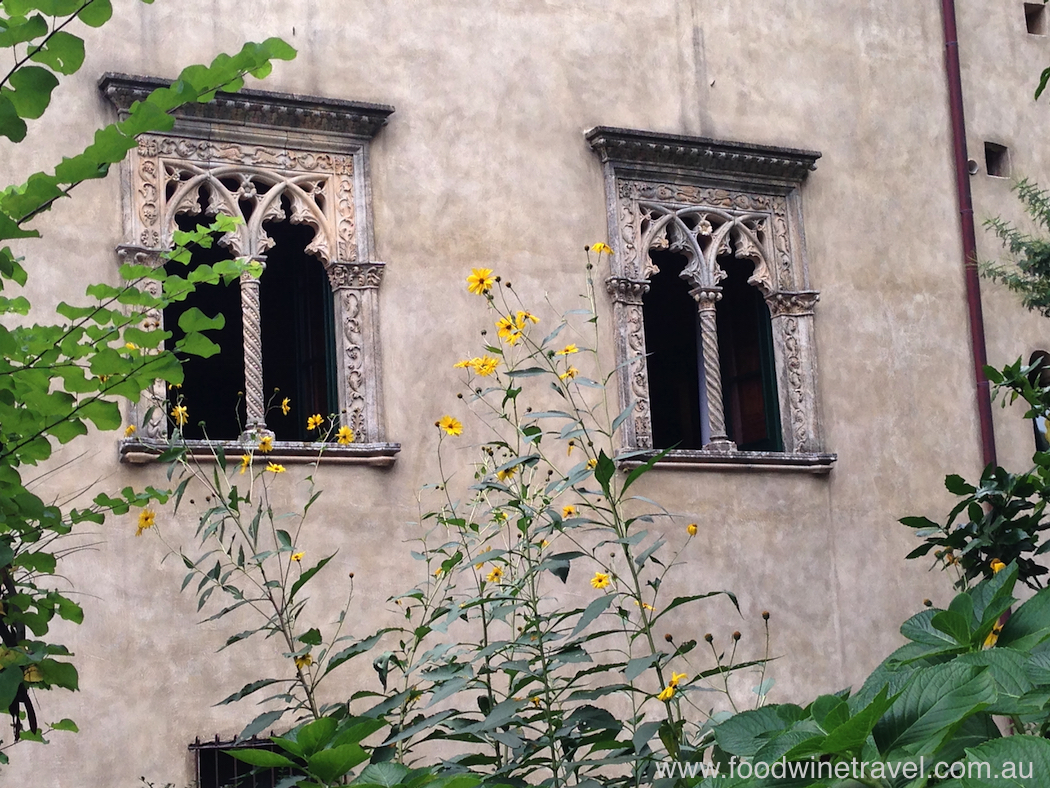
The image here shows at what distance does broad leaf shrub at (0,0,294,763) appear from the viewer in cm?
212

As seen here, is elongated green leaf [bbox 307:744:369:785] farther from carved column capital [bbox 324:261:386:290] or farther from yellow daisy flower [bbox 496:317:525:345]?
carved column capital [bbox 324:261:386:290]

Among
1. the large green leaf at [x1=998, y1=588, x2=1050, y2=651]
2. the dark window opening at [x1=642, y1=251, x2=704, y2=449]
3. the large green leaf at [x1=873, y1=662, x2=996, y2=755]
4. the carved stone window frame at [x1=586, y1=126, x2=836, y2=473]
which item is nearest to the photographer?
the large green leaf at [x1=873, y1=662, x2=996, y2=755]

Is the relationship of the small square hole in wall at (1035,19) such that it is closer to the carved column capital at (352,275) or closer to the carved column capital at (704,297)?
the carved column capital at (704,297)

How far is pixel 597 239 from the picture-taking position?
866 centimetres

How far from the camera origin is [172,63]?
7.73m

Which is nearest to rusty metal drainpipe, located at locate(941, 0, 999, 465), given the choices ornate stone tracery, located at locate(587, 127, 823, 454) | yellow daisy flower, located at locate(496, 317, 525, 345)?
ornate stone tracery, located at locate(587, 127, 823, 454)

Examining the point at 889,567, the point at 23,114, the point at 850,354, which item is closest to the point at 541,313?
the point at 850,354

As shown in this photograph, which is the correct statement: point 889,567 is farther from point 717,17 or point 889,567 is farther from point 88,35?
point 88,35

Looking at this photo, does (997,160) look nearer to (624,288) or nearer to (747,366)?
(747,366)

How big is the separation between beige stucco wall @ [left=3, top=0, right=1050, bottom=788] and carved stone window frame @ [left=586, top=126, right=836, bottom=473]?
0.15 meters

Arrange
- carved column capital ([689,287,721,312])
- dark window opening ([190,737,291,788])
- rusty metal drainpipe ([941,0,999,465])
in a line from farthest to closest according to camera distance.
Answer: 1. rusty metal drainpipe ([941,0,999,465])
2. carved column capital ([689,287,721,312])
3. dark window opening ([190,737,291,788])

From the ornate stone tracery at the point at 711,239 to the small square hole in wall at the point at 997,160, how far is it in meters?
1.68

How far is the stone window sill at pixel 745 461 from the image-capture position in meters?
8.53

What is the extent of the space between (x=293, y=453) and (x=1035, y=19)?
276 inches
